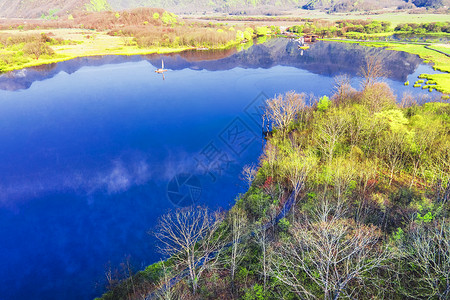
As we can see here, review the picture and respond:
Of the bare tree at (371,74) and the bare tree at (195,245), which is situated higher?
the bare tree at (371,74)

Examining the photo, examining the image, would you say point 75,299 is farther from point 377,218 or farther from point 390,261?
point 377,218

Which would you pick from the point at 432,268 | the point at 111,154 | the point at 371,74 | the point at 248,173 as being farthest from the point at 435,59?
the point at 111,154

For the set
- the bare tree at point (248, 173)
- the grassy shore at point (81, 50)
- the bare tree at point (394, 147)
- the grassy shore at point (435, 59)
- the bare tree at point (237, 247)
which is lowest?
the bare tree at point (248, 173)

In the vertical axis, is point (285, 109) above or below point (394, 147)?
above

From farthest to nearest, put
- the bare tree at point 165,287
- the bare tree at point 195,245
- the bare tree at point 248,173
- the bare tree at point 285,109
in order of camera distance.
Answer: the bare tree at point 285,109 < the bare tree at point 248,173 < the bare tree at point 195,245 < the bare tree at point 165,287

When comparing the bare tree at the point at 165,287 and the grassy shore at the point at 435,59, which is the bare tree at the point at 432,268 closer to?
the bare tree at the point at 165,287

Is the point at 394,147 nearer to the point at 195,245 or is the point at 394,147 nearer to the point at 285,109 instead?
the point at 285,109

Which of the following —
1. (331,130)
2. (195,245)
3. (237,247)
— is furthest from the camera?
(331,130)

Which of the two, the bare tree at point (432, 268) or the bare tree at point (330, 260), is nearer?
the bare tree at point (432, 268)

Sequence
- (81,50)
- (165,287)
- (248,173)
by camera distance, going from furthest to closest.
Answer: (81,50) → (248,173) → (165,287)

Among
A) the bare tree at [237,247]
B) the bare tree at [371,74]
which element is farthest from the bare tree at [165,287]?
the bare tree at [371,74]
